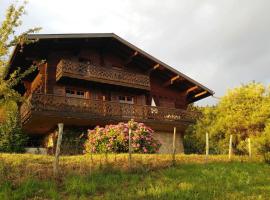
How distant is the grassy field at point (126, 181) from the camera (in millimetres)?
10047

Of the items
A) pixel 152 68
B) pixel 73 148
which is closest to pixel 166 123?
pixel 152 68

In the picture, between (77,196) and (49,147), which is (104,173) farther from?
(49,147)

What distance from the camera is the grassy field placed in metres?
10.0

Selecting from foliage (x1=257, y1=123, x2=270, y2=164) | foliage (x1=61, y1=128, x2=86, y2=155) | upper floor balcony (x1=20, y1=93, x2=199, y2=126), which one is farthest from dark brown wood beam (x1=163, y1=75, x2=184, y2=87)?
foliage (x1=61, y1=128, x2=86, y2=155)

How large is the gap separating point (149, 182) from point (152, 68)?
17.9m

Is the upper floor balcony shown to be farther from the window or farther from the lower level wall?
the window

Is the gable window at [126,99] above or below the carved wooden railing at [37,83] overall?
below

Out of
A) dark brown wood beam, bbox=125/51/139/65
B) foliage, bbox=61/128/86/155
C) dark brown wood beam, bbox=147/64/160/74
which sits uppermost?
dark brown wood beam, bbox=125/51/139/65

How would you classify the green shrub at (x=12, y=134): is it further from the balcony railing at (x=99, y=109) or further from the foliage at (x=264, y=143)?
A: the foliage at (x=264, y=143)

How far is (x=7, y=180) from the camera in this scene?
10.8m

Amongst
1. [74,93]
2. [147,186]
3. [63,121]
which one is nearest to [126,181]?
[147,186]

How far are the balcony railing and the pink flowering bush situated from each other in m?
3.66

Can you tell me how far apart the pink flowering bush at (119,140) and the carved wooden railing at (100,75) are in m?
5.42

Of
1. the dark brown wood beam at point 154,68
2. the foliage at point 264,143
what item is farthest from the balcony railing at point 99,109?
the foliage at point 264,143
